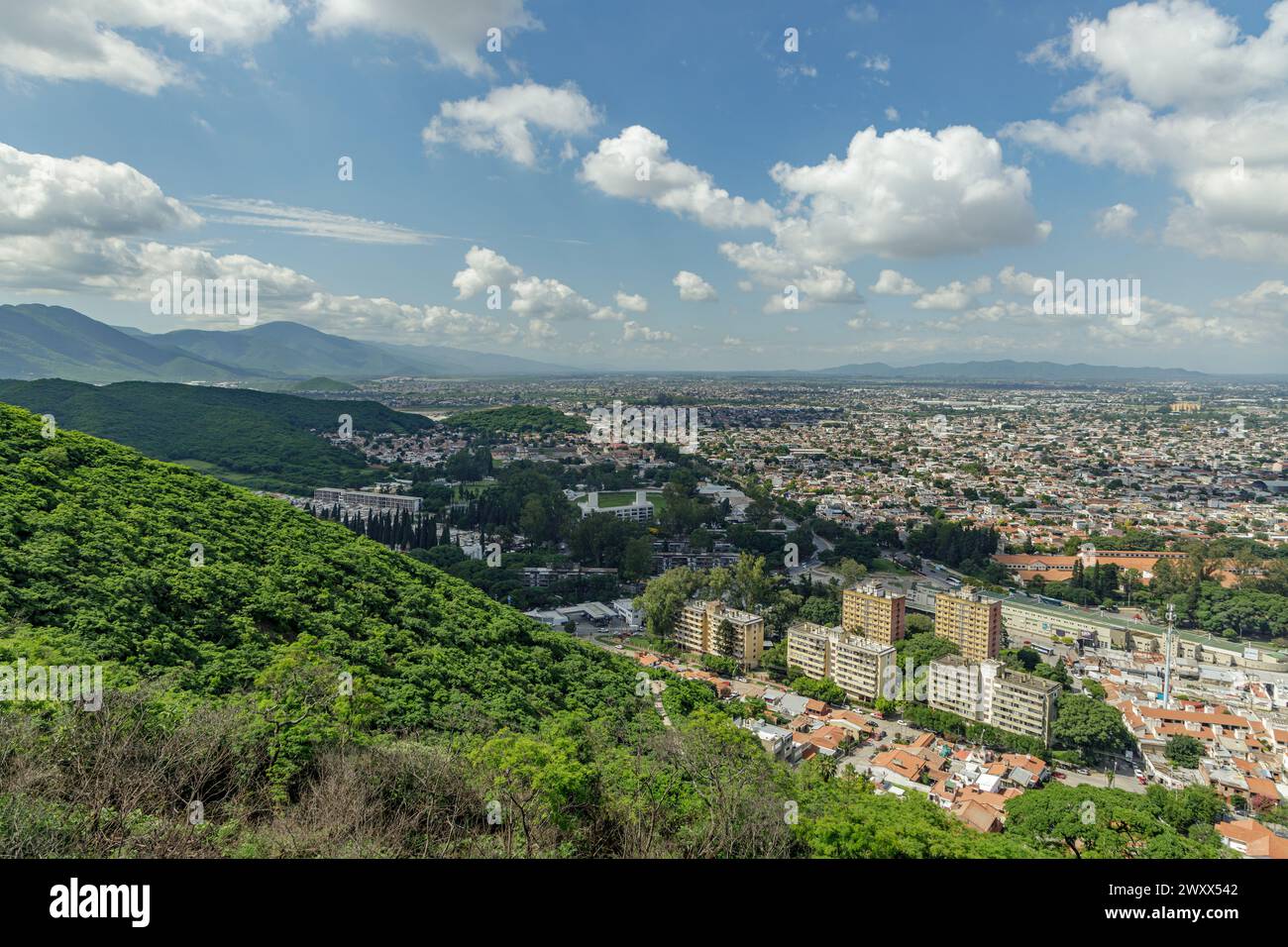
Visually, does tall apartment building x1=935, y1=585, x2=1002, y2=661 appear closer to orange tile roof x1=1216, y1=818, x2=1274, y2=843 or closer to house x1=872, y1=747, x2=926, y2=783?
house x1=872, y1=747, x2=926, y2=783

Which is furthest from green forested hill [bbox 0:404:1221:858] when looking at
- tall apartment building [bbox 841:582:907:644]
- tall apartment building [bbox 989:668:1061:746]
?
tall apartment building [bbox 841:582:907:644]

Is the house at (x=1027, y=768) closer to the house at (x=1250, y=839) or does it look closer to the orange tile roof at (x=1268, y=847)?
the house at (x=1250, y=839)

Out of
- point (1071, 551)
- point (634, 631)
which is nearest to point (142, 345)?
point (634, 631)

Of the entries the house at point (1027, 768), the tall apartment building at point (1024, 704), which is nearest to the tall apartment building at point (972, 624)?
the tall apartment building at point (1024, 704)

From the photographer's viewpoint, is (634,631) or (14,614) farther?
(634,631)
